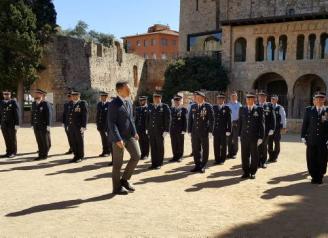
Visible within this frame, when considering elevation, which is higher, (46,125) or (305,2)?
(305,2)

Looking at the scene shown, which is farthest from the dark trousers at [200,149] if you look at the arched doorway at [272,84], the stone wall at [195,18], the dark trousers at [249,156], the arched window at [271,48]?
the stone wall at [195,18]

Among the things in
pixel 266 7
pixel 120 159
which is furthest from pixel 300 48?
pixel 120 159

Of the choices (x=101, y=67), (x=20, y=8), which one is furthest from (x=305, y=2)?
(x=20, y=8)

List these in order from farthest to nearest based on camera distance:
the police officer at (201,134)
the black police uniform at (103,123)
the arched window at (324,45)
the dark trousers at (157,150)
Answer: the arched window at (324,45) < the black police uniform at (103,123) < the dark trousers at (157,150) < the police officer at (201,134)

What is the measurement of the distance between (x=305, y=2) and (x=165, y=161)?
25699 millimetres

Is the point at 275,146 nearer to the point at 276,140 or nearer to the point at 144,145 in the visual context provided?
the point at 276,140

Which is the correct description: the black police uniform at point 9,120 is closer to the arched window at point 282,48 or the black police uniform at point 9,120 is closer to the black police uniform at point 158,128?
the black police uniform at point 158,128

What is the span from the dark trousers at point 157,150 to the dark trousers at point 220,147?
157cm

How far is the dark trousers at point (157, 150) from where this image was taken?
34.3ft

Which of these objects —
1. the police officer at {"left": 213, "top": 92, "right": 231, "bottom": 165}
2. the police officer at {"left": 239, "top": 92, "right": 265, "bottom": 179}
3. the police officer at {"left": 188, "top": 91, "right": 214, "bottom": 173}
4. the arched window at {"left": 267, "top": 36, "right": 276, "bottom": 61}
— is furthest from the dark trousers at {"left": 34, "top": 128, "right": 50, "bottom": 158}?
the arched window at {"left": 267, "top": 36, "right": 276, "bottom": 61}

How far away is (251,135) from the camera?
30.8 ft

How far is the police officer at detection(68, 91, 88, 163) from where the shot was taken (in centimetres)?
1132

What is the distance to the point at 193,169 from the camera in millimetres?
10125

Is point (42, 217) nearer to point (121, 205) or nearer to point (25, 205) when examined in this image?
point (25, 205)
